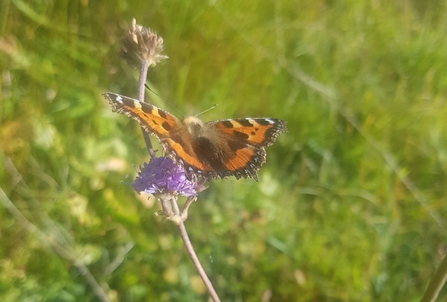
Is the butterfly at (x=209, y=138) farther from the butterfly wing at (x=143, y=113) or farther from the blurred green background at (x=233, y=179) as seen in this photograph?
the blurred green background at (x=233, y=179)

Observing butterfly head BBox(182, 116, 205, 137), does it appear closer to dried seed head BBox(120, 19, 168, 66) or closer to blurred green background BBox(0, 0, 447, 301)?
dried seed head BBox(120, 19, 168, 66)

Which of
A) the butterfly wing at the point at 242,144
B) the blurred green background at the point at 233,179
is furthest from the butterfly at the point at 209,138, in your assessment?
the blurred green background at the point at 233,179

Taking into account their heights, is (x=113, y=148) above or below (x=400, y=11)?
below

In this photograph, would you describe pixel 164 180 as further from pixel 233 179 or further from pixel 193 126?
pixel 233 179

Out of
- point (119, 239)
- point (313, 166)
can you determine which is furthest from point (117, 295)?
point (313, 166)

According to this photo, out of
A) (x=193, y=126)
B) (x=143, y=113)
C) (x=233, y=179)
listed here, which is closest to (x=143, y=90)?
(x=143, y=113)

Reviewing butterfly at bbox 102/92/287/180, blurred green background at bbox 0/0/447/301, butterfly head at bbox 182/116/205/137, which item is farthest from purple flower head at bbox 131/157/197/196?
blurred green background at bbox 0/0/447/301

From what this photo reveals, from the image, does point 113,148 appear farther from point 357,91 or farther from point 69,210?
point 357,91
